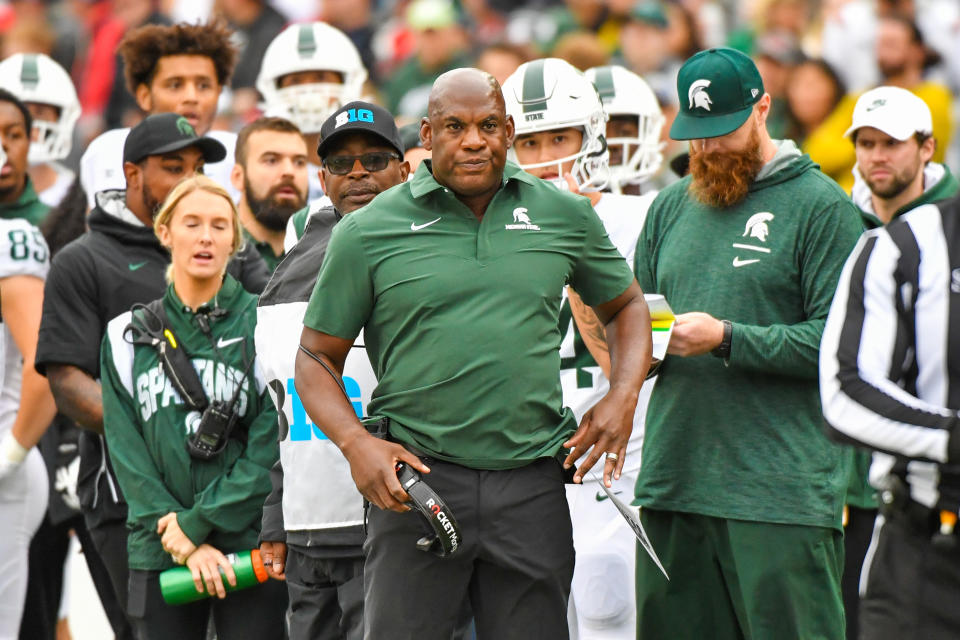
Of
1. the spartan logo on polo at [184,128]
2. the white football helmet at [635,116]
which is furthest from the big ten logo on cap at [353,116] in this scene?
the white football helmet at [635,116]

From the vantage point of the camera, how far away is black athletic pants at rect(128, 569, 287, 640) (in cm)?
605

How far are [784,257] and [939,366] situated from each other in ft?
3.97

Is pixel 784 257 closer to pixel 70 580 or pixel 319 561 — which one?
pixel 319 561

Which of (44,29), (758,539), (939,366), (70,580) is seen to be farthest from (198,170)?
(44,29)

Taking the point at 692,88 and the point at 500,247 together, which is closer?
the point at 500,247

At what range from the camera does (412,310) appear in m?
4.59

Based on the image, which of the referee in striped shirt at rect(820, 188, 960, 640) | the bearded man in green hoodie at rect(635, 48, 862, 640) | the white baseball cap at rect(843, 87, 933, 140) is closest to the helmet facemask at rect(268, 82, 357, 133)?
the white baseball cap at rect(843, 87, 933, 140)

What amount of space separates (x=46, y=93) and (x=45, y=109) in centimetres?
9

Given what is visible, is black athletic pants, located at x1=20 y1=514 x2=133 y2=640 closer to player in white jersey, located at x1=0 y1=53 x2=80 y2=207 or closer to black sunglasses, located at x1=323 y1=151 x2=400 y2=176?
black sunglasses, located at x1=323 y1=151 x2=400 y2=176

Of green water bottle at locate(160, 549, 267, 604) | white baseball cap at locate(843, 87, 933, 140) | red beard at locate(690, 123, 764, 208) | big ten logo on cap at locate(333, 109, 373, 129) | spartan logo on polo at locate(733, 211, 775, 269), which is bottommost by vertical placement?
green water bottle at locate(160, 549, 267, 604)

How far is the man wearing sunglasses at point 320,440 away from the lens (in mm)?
5320

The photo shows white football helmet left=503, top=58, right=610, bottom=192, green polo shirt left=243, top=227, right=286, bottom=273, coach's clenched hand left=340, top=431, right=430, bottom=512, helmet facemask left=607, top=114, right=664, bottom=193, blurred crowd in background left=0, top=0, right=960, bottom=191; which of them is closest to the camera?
coach's clenched hand left=340, top=431, right=430, bottom=512

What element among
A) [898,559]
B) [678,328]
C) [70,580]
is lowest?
[70,580]

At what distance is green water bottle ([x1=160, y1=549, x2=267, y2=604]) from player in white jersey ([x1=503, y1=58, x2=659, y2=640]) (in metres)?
1.19
